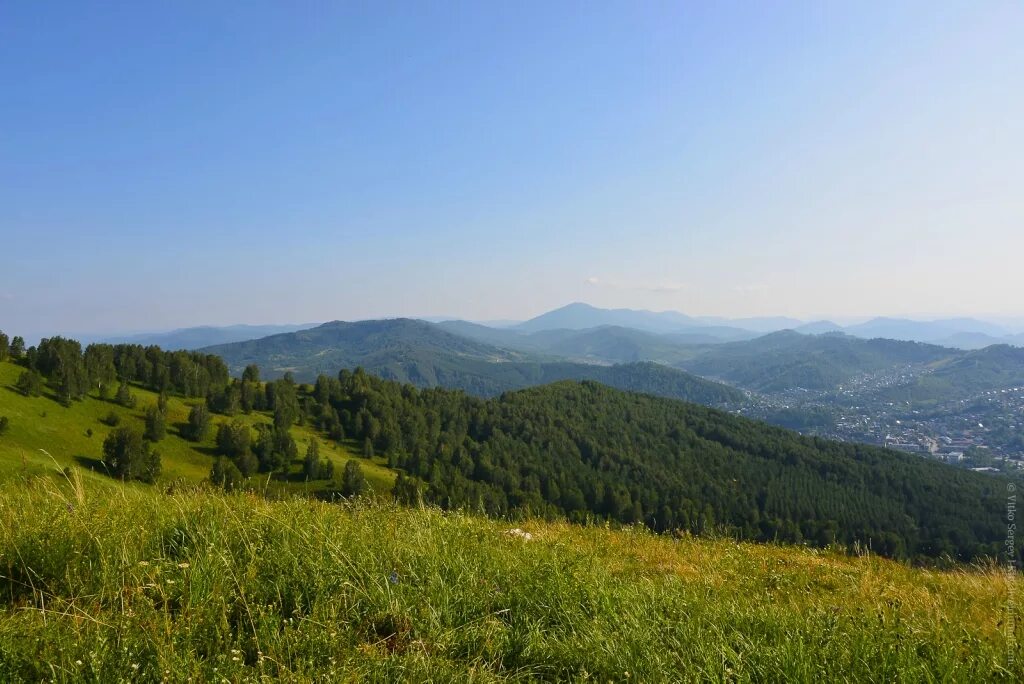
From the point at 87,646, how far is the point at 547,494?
419 feet

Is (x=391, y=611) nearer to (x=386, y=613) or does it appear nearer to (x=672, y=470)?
(x=386, y=613)

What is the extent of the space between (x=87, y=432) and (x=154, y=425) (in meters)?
9.08

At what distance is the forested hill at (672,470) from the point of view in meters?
116

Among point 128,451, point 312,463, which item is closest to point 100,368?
point 128,451

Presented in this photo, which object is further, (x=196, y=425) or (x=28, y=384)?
(x=196, y=425)

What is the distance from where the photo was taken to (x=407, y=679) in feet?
8.98

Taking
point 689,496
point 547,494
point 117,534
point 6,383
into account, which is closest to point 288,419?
point 6,383

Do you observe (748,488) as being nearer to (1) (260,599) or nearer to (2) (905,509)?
(2) (905,509)

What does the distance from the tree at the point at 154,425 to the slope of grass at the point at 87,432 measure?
4.87ft

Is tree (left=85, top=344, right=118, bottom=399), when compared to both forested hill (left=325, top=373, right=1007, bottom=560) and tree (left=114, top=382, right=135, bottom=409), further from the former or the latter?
forested hill (left=325, top=373, right=1007, bottom=560)

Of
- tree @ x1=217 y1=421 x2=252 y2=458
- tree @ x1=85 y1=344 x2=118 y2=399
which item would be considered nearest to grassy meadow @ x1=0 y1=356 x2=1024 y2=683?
tree @ x1=217 y1=421 x2=252 y2=458

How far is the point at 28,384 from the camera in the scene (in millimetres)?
78125

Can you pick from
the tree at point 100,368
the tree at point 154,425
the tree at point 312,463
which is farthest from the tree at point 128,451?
the tree at point 100,368

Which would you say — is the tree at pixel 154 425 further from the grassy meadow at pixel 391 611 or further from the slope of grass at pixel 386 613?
the slope of grass at pixel 386 613
